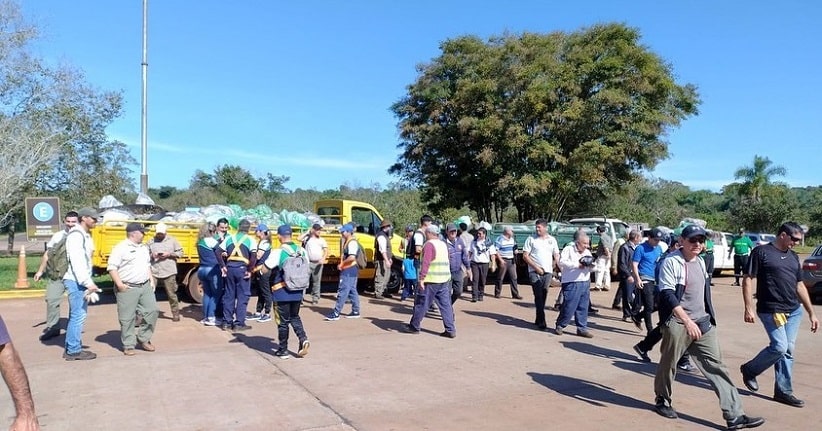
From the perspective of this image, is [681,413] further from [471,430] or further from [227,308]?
[227,308]

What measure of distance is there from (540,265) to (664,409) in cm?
443

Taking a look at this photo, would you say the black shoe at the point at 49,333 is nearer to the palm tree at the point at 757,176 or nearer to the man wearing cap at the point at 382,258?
the man wearing cap at the point at 382,258

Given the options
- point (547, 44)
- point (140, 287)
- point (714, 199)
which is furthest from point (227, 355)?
point (714, 199)

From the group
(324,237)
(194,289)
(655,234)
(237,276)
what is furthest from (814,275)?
(194,289)

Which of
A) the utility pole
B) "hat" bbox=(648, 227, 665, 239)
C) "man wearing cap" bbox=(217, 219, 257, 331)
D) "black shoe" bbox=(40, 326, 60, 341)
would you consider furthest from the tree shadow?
the utility pole

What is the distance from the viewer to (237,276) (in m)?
9.38

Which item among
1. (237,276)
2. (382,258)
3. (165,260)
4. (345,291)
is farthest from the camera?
(382,258)

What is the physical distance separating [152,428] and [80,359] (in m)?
2.85

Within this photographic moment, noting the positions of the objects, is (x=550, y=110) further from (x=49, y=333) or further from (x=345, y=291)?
(x=49, y=333)

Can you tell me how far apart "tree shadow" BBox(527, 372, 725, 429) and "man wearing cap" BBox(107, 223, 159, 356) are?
15.6 feet

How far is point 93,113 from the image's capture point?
23344 millimetres

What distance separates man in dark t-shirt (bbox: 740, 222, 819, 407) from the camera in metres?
5.96

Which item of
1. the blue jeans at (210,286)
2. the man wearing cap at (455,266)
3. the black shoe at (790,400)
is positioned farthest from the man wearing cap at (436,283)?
the black shoe at (790,400)

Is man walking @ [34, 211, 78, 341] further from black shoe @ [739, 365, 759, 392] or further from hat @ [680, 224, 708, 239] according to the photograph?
black shoe @ [739, 365, 759, 392]
